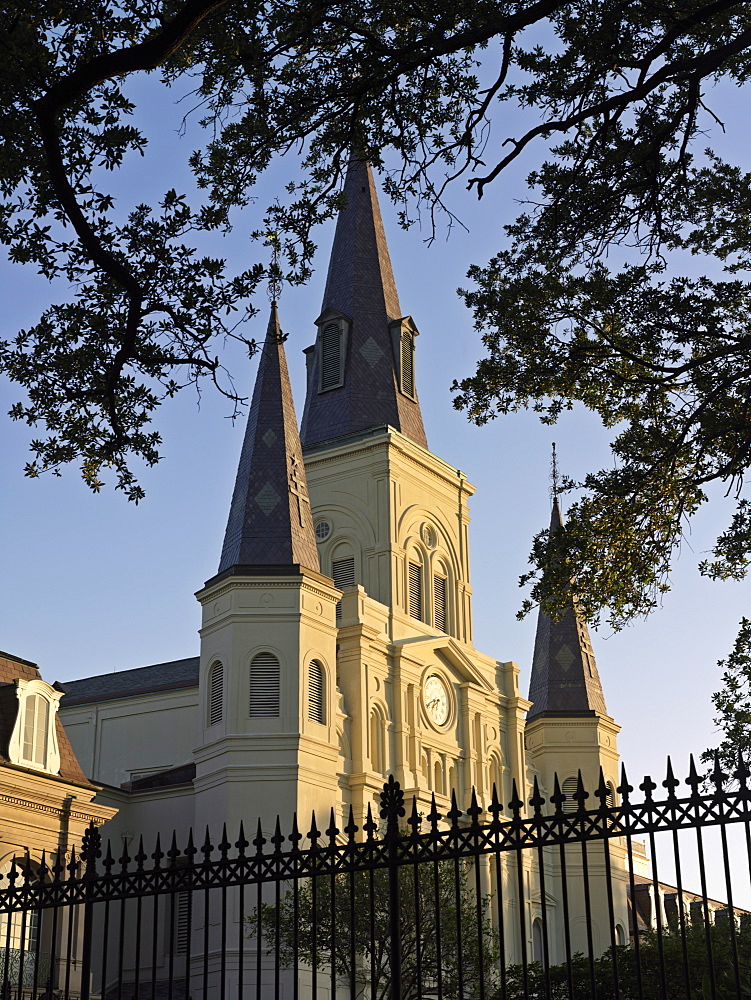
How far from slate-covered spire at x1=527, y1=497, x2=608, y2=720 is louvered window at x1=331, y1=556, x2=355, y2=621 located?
1071 cm

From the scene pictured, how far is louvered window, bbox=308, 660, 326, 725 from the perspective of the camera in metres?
40.6

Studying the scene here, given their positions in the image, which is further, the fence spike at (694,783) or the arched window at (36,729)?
the arched window at (36,729)

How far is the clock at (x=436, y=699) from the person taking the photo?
4756 centimetres

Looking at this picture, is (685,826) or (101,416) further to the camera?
(101,416)

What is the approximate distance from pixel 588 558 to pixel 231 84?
19.0ft

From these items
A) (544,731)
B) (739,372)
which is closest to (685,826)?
(739,372)

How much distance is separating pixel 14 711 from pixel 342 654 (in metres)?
15.4

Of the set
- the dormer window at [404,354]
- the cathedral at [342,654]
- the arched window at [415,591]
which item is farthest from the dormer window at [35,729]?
the dormer window at [404,354]

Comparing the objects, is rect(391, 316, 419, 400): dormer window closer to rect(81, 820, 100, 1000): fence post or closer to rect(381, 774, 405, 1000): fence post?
rect(81, 820, 100, 1000): fence post

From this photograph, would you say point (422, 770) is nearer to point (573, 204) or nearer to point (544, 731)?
point (544, 731)

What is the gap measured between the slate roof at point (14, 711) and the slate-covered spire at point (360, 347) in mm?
21172

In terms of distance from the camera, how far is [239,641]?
132 ft

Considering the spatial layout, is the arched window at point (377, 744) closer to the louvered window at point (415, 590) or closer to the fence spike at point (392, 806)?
the louvered window at point (415, 590)

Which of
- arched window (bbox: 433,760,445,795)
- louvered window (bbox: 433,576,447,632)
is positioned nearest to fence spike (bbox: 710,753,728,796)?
arched window (bbox: 433,760,445,795)
